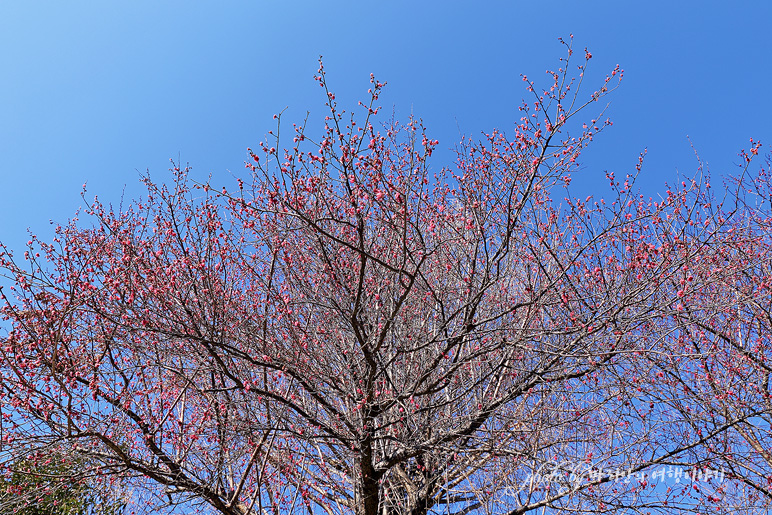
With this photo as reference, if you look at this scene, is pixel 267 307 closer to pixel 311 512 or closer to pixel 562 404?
pixel 311 512

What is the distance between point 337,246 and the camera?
200 inches

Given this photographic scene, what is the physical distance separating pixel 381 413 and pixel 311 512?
2.38m

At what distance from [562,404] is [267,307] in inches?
142

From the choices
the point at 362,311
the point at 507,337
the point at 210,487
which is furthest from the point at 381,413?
the point at 210,487

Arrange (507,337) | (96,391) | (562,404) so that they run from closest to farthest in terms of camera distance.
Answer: (96,391)
(507,337)
(562,404)

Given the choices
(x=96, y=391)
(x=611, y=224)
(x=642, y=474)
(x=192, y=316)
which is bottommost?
(x=642, y=474)

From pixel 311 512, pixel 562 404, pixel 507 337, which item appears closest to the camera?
pixel 507 337

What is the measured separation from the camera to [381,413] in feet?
16.6

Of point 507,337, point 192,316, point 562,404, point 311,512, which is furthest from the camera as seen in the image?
point 311,512

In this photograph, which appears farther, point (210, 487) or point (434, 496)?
point (434, 496)

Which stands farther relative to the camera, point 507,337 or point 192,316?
point 507,337

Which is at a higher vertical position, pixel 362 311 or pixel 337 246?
pixel 337 246

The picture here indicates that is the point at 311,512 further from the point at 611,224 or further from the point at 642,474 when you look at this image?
the point at 611,224

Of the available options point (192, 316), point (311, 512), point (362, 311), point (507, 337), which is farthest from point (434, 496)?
point (192, 316)
